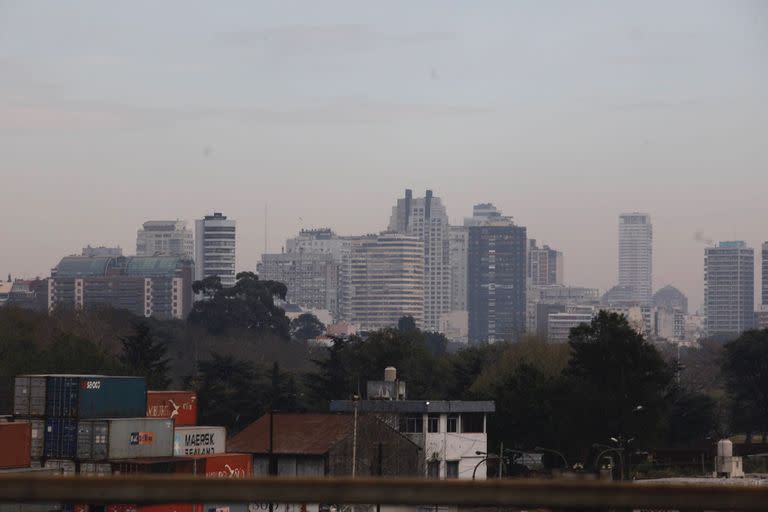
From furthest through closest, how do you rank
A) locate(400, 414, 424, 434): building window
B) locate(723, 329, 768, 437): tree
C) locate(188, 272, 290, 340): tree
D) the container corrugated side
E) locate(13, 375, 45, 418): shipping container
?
locate(188, 272, 290, 340): tree, locate(723, 329, 768, 437): tree, locate(400, 414, 424, 434): building window, locate(13, 375, 45, 418): shipping container, the container corrugated side

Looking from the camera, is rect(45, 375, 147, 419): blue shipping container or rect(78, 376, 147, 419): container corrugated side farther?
rect(78, 376, 147, 419): container corrugated side

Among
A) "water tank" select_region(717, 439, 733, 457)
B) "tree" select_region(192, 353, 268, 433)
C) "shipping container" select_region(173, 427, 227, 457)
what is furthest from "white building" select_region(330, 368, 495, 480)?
"tree" select_region(192, 353, 268, 433)

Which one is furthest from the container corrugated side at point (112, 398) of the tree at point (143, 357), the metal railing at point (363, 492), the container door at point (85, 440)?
the metal railing at point (363, 492)

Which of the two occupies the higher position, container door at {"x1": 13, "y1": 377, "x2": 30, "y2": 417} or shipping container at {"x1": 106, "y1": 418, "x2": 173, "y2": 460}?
container door at {"x1": 13, "y1": 377, "x2": 30, "y2": 417}

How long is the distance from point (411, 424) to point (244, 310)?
112m

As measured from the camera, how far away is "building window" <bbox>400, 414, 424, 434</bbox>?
6844 cm

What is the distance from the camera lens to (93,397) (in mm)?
50000

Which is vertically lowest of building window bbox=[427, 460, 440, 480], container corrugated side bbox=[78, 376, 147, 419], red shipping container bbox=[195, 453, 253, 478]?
building window bbox=[427, 460, 440, 480]

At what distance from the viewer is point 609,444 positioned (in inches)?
2744

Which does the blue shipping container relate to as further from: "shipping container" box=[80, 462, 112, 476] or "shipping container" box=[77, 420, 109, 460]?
"shipping container" box=[80, 462, 112, 476]

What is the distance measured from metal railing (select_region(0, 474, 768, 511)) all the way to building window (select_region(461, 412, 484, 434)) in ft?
210

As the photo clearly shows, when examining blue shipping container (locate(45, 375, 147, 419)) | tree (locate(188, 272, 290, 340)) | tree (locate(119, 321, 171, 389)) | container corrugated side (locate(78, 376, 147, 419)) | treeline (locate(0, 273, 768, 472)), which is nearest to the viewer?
blue shipping container (locate(45, 375, 147, 419))

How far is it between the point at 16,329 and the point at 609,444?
2035 inches

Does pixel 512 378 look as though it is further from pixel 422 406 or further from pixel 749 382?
pixel 749 382
